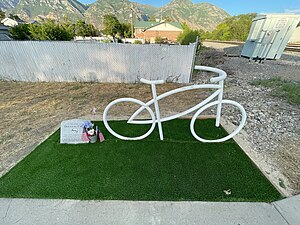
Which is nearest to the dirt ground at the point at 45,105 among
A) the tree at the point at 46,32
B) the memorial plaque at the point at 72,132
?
the memorial plaque at the point at 72,132

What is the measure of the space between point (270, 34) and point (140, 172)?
12.2m

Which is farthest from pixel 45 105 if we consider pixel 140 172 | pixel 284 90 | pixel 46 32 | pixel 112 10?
pixel 112 10

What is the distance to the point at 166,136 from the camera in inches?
115

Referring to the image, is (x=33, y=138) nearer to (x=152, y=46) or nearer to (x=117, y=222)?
(x=117, y=222)

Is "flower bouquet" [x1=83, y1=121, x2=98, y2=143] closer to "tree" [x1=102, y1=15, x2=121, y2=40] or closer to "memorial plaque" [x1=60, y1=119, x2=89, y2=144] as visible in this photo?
"memorial plaque" [x1=60, y1=119, x2=89, y2=144]

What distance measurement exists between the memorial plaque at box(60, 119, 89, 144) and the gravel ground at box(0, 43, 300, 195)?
1.92 feet

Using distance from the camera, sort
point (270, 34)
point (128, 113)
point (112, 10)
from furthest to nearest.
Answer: point (112, 10), point (270, 34), point (128, 113)

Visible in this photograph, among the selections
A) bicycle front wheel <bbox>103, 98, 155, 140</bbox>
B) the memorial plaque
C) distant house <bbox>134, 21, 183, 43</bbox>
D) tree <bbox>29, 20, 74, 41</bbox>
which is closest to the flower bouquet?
the memorial plaque

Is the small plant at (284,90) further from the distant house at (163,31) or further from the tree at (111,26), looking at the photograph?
the distant house at (163,31)

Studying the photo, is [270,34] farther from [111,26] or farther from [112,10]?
[112,10]

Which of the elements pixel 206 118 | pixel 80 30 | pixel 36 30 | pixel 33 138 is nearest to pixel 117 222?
pixel 33 138

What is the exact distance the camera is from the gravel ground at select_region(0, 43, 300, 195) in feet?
8.17

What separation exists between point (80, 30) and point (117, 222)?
38580 mm

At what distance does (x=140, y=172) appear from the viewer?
216cm
